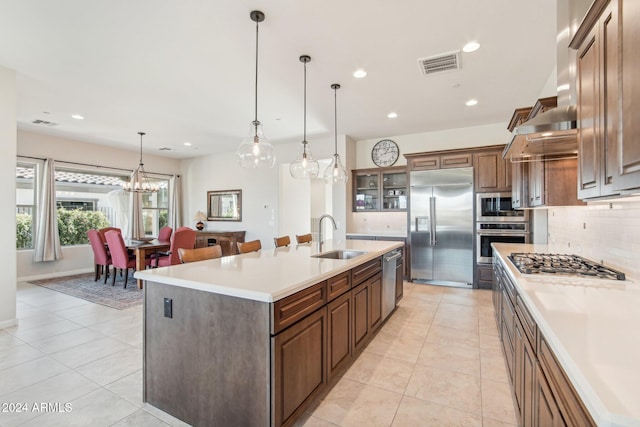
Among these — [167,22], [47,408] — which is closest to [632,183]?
[167,22]

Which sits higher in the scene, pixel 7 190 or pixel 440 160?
pixel 440 160

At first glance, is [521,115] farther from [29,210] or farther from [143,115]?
[29,210]

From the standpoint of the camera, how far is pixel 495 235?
191 inches

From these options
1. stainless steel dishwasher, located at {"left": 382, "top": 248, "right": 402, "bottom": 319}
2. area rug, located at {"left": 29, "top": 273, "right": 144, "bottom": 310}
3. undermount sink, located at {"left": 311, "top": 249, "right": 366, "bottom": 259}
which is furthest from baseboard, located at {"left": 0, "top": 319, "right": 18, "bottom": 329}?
stainless steel dishwasher, located at {"left": 382, "top": 248, "right": 402, "bottom": 319}

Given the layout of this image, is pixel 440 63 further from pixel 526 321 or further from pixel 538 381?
pixel 538 381

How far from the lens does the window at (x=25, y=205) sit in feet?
19.0

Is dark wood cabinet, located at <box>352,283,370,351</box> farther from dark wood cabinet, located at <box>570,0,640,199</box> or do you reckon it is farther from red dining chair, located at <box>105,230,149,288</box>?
red dining chair, located at <box>105,230,149,288</box>

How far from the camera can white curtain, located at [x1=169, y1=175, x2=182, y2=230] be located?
8273 millimetres

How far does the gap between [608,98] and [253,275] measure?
2.02 meters

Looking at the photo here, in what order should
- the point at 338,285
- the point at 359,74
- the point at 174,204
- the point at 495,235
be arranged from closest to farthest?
the point at 338,285
the point at 359,74
the point at 495,235
the point at 174,204

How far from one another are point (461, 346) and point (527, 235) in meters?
2.76

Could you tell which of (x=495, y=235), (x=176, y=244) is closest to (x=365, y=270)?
(x=495, y=235)

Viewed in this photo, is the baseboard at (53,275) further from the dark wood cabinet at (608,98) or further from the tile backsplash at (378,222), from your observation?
the dark wood cabinet at (608,98)

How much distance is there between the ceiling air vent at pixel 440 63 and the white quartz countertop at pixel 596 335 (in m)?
2.38
